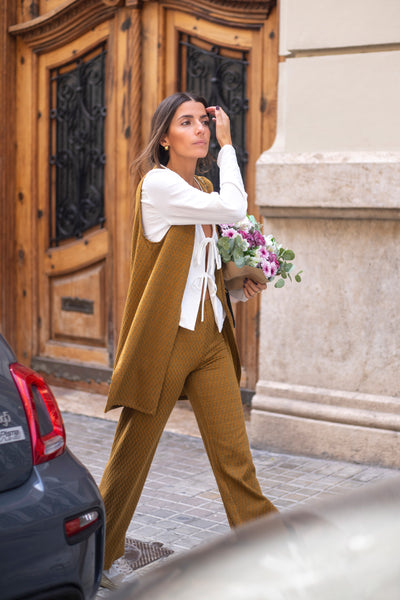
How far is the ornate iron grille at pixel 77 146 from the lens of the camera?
24.2ft

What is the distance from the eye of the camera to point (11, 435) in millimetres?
2822

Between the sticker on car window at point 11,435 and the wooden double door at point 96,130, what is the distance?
152 inches

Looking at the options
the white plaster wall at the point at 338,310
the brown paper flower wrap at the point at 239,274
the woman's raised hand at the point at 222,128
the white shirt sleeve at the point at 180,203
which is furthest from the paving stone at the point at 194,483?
the woman's raised hand at the point at 222,128

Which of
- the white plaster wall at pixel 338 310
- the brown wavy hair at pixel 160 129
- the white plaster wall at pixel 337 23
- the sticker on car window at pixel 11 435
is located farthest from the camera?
the white plaster wall at pixel 338 310

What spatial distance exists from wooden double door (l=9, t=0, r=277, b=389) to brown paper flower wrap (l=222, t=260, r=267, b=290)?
262 centimetres

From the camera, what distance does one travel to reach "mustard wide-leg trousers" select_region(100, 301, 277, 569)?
3732 millimetres

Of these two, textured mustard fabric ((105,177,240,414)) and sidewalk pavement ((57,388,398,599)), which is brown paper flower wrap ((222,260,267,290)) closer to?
textured mustard fabric ((105,177,240,414))

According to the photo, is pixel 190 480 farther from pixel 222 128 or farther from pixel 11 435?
pixel 11 435

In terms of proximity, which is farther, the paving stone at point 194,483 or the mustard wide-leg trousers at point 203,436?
the paving stone at point 194,483

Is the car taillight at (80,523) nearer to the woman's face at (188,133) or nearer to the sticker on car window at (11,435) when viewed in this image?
the sticker on car window at (11,435)

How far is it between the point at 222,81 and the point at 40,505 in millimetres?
4418

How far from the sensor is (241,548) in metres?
1.59

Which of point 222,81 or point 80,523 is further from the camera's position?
point 222,81

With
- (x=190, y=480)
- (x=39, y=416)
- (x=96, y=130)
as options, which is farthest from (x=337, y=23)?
(x=39, y=416)
